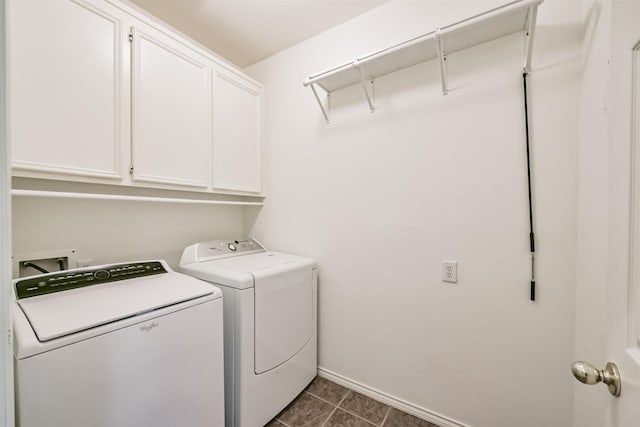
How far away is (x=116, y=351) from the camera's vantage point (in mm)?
875

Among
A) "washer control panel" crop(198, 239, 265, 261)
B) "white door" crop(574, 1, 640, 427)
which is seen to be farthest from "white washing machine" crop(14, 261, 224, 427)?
"white door" crop(574, 1, 640, 427)

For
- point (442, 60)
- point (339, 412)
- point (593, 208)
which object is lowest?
point (339, 412)

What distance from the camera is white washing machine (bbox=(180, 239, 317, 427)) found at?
1317 mm

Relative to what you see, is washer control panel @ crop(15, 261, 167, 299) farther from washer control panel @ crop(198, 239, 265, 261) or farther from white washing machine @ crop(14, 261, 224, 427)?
washer control panel @ crop(198, 239, 265, 261)

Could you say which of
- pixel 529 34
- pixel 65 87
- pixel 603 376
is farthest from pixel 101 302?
pixel 529 34

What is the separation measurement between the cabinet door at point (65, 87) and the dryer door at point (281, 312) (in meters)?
0.98

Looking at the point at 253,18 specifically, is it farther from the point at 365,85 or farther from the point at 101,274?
the point at 101,274

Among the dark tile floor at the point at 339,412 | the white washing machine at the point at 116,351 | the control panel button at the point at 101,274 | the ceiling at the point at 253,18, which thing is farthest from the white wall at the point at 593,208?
the control panel button at the point at 101,274

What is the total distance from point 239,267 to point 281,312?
37 cm

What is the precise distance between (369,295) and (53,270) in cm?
178

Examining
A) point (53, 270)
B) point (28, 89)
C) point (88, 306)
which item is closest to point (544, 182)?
point (88, 306)

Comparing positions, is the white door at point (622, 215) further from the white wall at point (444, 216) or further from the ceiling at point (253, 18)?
the ceiling at point (253, 18)

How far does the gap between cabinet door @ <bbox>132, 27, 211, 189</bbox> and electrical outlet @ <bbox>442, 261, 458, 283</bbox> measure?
161 centimetres

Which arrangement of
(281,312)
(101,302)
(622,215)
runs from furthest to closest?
1. (281,312)
2. (101,302)
3. (622,215)
